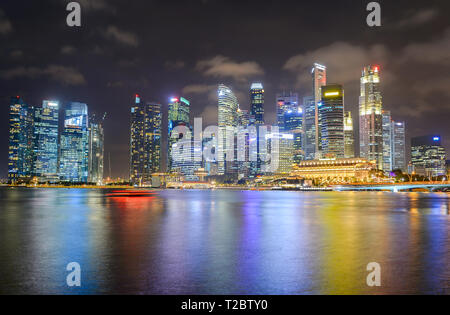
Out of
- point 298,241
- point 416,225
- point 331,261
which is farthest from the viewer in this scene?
point 416,225

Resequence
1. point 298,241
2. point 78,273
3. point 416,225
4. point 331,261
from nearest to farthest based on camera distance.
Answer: point 78,273, point 331,261, point 298,241, point 416,225

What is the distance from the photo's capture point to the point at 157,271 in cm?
1483

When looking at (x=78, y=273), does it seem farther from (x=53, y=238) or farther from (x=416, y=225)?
(x=416, y=225)

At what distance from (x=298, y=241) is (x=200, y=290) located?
12232 millimetres

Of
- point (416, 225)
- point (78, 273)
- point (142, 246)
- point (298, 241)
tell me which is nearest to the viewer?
point (78, 273)

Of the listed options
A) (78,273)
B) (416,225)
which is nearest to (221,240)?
(78,273)
